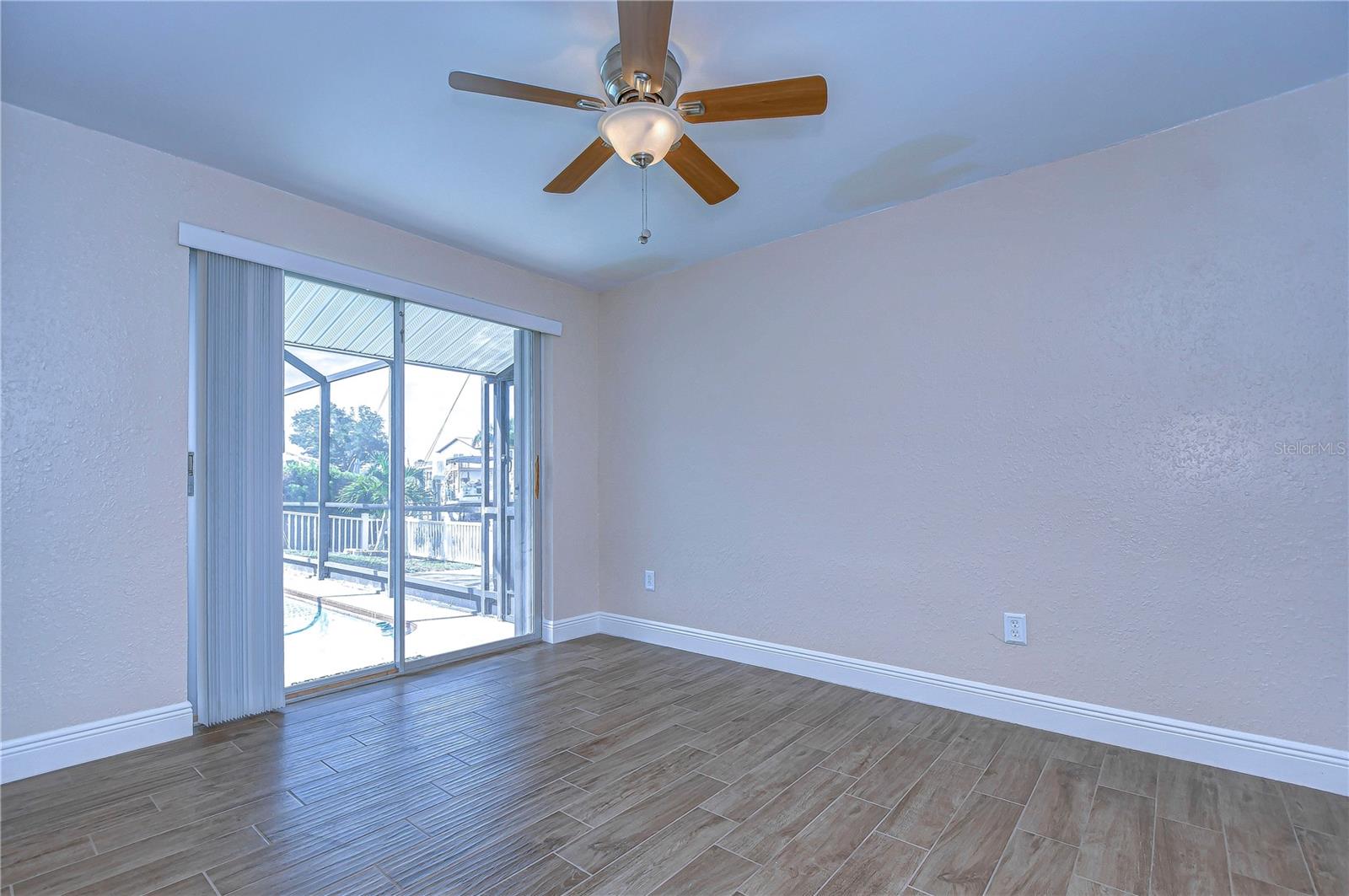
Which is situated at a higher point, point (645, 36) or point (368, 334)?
point (645, 36)

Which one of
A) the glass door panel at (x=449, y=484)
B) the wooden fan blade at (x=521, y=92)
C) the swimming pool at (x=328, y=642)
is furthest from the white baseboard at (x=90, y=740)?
the wooden fan blade at (x=521, y=92)

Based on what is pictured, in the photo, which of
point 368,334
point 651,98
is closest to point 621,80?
point 651,98

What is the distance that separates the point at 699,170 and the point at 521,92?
68cm

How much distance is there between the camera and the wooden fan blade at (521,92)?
178 cm

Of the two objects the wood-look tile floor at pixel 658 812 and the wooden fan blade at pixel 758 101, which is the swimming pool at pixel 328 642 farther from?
the wooden fan blade at pixel 758 101

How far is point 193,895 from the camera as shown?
5.21 ft

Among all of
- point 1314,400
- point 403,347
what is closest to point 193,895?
point 403,347

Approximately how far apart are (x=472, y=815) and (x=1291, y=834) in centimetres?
246

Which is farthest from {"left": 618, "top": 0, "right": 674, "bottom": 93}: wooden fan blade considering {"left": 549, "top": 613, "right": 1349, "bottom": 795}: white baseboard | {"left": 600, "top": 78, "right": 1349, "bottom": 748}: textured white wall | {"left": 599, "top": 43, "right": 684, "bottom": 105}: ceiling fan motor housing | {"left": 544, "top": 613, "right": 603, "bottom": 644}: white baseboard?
{"left": 544, "top": 613, "right": 603, "bottom": 644}: white baseboard

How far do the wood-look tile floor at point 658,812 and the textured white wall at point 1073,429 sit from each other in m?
0.44

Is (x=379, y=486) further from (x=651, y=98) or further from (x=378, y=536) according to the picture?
(x=651, y=98)

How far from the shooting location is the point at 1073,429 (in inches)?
102

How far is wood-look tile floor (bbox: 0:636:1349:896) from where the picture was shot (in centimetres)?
167

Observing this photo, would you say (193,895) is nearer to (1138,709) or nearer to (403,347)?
(403,347)
